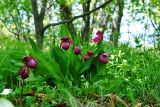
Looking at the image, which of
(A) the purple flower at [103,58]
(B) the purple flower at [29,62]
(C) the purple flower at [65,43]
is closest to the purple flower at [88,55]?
(A) the purple flower at [103,58]

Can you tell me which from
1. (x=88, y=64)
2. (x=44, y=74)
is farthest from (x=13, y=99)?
(x=88, y=64)

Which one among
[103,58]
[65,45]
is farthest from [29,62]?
[103,58]

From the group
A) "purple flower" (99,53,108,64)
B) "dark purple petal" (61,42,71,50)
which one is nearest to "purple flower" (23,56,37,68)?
"dark purple petal" (61,42,71,50)

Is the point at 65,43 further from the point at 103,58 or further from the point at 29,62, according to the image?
the point at 29,62

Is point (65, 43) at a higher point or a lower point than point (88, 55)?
higher

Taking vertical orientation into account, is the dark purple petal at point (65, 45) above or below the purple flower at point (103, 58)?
above

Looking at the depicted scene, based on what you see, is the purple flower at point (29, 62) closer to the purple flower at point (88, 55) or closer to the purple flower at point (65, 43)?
the purple flower at point (65, 43)

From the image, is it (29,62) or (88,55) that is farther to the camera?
(88,55)

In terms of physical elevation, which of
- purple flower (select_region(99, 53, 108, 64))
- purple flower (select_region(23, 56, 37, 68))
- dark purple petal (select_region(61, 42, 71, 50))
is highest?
dark purple petal (select_region(61, 42, 71, 50))

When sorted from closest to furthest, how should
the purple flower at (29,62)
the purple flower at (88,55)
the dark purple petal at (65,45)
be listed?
the purple flower at (29,62)
the dark purple petal at (65,45)
the purple flower at (88,55)

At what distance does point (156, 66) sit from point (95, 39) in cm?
61

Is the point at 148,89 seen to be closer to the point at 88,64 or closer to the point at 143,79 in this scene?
the point at 143,79

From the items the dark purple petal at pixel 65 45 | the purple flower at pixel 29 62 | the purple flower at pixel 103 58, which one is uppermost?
the dark purple petal at pixel 65 45

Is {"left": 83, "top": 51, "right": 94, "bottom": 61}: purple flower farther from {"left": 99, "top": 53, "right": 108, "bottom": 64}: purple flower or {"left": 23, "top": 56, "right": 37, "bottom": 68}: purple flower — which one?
{"left": 23, "top": 56, "right": 37, "bottom": 68}: purple flower
